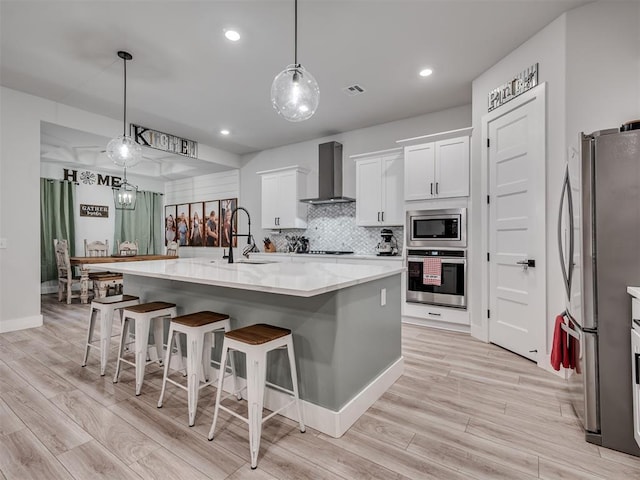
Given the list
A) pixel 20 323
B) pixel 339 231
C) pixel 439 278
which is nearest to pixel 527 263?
pixel 439 278

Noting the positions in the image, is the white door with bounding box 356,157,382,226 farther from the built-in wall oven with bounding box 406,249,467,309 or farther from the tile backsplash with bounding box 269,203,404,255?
the built-in wall oven with bounding box 406,249,467,309

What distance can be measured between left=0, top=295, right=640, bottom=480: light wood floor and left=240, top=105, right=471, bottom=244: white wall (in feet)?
11.1

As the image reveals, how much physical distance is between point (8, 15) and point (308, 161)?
13.5 ft

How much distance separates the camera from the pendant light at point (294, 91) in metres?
2.17

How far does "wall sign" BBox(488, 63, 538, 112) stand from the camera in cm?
298

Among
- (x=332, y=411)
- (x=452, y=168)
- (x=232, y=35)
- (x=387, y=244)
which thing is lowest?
(x=332, y=411)

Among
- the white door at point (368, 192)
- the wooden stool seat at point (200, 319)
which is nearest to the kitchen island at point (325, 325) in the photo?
the wooden stool seat at point (200, 319)

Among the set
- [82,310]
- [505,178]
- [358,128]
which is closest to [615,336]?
[505,178]

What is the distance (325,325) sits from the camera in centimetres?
191

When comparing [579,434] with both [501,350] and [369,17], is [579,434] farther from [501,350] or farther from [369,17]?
[369,17]

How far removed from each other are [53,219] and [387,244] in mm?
6777

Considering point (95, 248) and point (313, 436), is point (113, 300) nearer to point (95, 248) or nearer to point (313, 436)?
point (313, 436)

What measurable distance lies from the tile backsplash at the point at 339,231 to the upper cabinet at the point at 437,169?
34.8 inches

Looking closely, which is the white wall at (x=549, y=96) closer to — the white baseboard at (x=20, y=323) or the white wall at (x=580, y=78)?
the white wall at (x=580, y=78)
